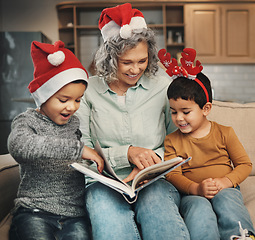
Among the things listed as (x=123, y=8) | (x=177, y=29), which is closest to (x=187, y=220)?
(x=123, y=8)

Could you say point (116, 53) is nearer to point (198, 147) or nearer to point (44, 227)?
point (198, 147)

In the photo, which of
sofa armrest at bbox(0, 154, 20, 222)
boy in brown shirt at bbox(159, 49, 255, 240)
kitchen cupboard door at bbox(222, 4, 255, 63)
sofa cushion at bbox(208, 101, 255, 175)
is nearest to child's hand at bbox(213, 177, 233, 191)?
boy in brown shirt at bbox(159, 49, 255, 240)

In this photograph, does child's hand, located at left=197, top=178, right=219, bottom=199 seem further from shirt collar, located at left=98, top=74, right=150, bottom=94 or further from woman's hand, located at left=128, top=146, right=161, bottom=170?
shirt collar, located at left=98, top=74, right=150, bottom=94

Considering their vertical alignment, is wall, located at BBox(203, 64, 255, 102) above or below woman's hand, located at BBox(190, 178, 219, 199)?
below

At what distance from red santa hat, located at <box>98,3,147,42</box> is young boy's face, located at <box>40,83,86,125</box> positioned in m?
0.38

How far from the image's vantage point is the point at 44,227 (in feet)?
3.67

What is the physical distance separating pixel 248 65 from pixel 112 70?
14.9 feet

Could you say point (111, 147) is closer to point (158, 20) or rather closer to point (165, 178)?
point (165, 178)

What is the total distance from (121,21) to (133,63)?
0.66ft

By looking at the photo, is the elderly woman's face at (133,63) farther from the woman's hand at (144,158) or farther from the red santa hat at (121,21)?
the woman's hand at (144,158)

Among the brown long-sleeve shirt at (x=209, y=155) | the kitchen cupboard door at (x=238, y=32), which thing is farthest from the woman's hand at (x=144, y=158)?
the kitchen cupboard door at (x=238, y=32)

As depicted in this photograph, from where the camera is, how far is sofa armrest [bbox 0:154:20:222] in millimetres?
1380

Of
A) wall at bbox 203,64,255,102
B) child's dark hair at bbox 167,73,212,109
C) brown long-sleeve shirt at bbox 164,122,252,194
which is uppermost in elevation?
child's dark hair at bbox 167,73,212,109

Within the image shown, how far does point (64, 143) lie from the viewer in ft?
3.68
